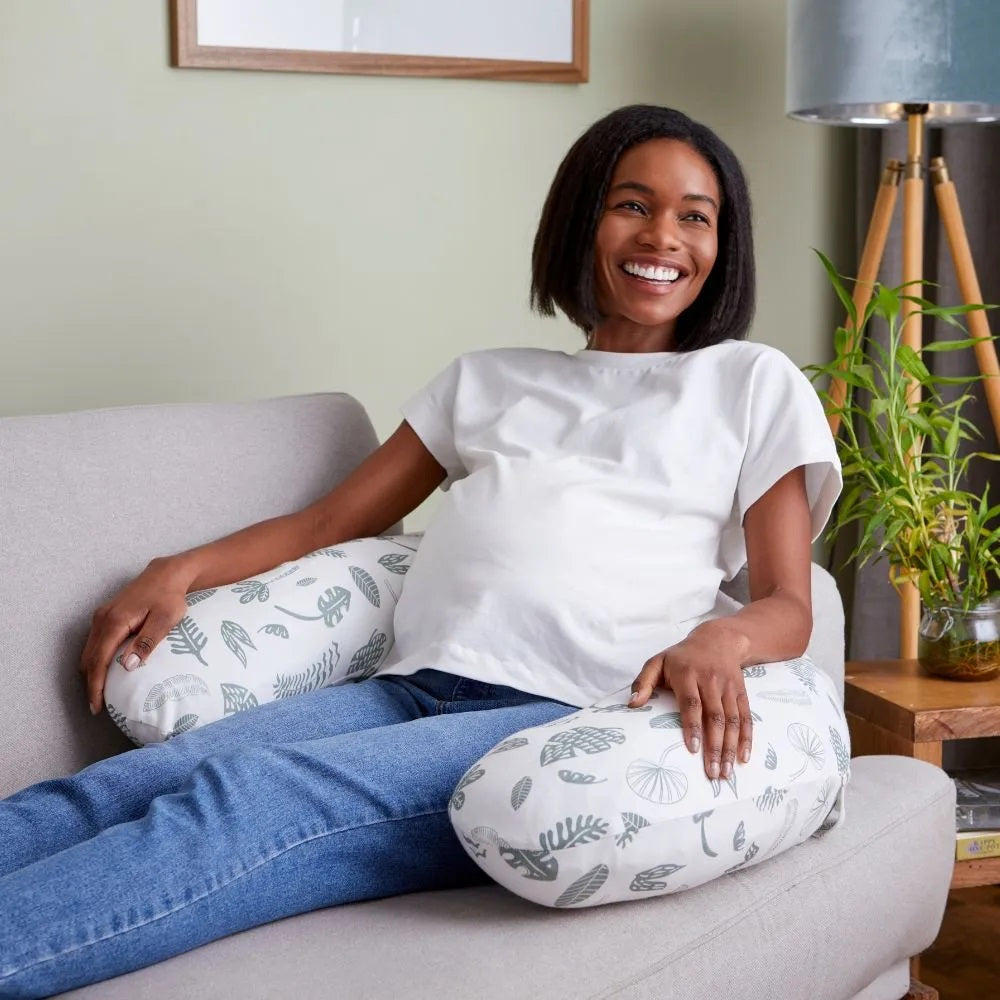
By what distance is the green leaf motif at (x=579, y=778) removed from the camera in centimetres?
106

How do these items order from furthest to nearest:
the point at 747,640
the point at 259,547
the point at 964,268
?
the point at 964,268
the point at 259,547
the point at 747,640

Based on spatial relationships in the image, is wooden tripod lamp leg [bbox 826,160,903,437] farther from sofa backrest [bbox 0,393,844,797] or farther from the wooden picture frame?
sofa backrest [bbox 0,393,844,797]

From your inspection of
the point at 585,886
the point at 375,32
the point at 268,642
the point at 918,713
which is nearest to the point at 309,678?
the point at 268,642

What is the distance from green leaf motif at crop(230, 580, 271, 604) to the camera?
150 centimetres

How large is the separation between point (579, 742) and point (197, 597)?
59 centimetres

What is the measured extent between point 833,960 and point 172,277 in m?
1.45

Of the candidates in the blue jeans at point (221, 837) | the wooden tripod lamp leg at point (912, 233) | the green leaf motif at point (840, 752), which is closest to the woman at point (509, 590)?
the blue jeans at point (221, 837)

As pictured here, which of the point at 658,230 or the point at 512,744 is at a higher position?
the point at 658,230

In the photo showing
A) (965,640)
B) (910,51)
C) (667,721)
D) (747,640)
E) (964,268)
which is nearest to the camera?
(667,721)

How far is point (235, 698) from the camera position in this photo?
4.64 feet

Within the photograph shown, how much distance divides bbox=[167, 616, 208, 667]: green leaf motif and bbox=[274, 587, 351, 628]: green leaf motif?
9cm

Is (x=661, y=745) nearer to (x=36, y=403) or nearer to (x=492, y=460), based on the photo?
(x=492, y=460)

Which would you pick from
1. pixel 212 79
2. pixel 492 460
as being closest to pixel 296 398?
pixel 492 460

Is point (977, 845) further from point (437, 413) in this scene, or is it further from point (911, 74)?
point (911, 74)
